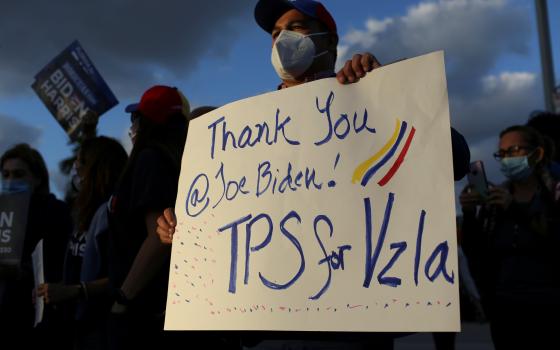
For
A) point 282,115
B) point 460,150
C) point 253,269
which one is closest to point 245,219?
point 253,269

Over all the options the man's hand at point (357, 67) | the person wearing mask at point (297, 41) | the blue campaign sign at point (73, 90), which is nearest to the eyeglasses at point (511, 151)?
the person wearing mask at point (297, 41)

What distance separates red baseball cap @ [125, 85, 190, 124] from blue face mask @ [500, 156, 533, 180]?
6.04ft

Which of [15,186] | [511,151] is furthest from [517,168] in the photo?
[15,186]

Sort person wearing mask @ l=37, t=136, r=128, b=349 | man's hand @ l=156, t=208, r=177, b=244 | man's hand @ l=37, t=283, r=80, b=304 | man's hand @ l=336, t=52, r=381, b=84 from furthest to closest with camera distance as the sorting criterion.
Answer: man's hand @ l=37, t=283, r=80, b=304 < person wearing mask @ l=37, t=136, r=128, b=349 < man's hand @ l=156, t=208, r=177, b=244 < man's hand @ l=336, t=52, r=381, b=84

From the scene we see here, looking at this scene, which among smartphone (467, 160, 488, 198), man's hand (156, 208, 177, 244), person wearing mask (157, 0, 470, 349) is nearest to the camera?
man's hand (156, 208, 177, 244)

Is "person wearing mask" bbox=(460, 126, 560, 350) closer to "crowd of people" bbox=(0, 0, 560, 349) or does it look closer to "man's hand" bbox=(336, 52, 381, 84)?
"crowd of people" bbox=(0, 0, 560, 349)

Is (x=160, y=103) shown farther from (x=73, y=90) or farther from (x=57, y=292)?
(x=73, y=90)

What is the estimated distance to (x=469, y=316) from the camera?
41.1ft

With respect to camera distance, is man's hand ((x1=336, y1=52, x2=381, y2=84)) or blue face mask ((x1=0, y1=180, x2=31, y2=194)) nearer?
man's hand ((x1=336, y1=52, x2=381, y2=84))

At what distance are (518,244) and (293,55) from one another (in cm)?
187

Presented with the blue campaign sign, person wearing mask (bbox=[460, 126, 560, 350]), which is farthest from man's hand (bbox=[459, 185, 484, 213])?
the blue campaign sign

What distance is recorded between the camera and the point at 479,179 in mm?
A: 3506

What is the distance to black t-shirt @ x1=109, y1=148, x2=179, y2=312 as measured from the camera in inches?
90.0

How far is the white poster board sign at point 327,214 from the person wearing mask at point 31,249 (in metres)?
2.16
